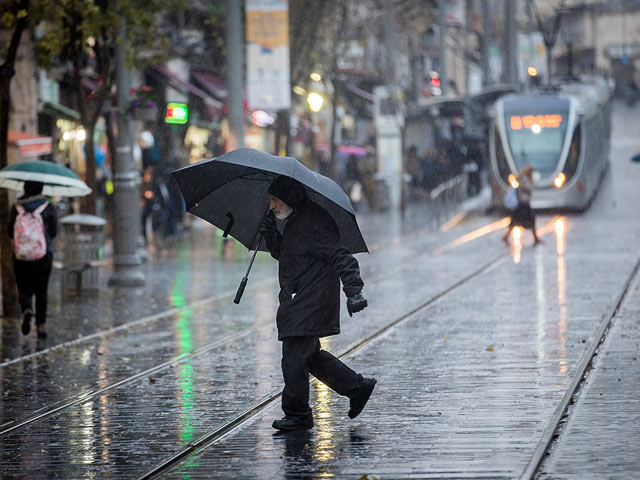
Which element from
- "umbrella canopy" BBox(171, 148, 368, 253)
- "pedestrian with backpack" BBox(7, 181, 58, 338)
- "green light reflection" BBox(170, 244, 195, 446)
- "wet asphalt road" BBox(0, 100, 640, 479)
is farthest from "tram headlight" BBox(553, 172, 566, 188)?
"umbrella canopy" BBox(171, 148, 368, 253)

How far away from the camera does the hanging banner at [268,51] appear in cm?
2780

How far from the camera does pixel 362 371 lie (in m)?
12.0

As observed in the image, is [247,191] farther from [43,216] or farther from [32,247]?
[43,216]

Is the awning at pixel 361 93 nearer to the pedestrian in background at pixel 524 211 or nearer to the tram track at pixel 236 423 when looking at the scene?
the pedestrian in background at pixel 524 211

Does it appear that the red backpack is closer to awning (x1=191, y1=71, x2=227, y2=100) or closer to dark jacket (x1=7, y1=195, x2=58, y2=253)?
dark jacket (x1=7, y1=195, x2=58, y2=253)

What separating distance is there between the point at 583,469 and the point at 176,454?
235 centimetres

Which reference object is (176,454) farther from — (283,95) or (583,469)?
(283,95)

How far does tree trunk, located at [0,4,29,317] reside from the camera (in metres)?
16.9

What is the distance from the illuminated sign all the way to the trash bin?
63.7 feet

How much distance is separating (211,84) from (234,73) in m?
15.6

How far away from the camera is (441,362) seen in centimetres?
1225

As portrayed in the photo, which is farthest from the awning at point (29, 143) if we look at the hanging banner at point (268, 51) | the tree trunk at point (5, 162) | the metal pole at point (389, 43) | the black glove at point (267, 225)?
the metal pole at point (389, 43)

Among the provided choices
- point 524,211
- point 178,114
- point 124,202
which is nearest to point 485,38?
point 178,114

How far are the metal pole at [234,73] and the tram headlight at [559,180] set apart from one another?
11573 mm
